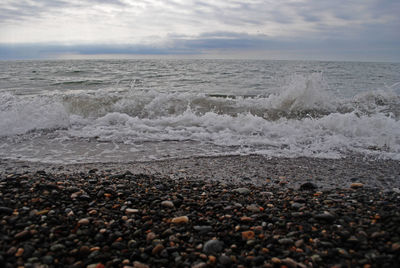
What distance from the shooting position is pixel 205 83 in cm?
1623

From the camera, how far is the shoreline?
3844 mm

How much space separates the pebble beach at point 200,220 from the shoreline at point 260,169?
0.04m

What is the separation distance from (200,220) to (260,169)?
2.08 metres

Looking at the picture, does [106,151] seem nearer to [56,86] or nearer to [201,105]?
[201,105]

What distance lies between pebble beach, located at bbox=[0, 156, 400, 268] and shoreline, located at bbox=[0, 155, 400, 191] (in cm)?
4

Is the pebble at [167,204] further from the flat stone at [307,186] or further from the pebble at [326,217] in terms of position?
the flat stone at [307,186]

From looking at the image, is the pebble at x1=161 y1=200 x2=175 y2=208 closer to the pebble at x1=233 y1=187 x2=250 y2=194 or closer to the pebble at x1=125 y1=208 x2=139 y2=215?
the pebble at x1=125 y1=208 x2=139 y2=215

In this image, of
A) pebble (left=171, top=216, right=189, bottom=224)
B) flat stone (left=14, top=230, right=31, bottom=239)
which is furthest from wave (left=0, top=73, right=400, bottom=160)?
flat stone (left=14, top=230, right=31, bottom=239)

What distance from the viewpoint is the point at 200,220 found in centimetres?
251

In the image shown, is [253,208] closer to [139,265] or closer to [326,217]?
[326,217]

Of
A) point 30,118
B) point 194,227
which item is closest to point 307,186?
point 194,227

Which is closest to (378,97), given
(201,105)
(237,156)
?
(201,105)

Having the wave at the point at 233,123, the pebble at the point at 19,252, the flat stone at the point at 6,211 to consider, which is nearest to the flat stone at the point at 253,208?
the pebble at the point at 19,252

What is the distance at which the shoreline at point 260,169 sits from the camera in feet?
12.6
